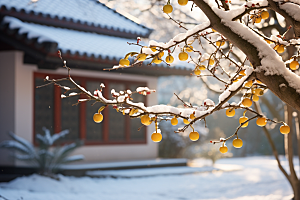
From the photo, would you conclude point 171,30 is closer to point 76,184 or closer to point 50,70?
point 50,70

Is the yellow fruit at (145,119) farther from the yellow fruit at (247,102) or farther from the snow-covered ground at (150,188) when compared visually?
the snow-covered ground at (150,188)

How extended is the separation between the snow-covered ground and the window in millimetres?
1791

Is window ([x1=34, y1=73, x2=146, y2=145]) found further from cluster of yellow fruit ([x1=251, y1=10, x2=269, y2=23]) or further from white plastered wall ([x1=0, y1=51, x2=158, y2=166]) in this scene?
cluster of yellow fruit ([x1=251, y1=10, x2=269, y2=23])

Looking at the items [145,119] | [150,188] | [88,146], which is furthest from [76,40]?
[145,119]

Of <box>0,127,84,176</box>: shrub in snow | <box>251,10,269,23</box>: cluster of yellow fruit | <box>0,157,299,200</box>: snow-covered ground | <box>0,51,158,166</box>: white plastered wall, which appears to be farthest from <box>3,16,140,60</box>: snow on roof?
<box>251,10,269,23</box>: cluster of yellow fruit

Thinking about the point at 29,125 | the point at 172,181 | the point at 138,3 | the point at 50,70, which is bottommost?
the point at 172,181

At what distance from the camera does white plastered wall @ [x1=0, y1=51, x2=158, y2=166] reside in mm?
8664

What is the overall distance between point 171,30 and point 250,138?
24.7 feet

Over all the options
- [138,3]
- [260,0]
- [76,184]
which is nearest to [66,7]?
[138,3]

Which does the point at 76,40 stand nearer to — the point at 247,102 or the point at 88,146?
the point at 88,146

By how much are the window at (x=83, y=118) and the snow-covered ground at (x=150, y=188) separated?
1791mm

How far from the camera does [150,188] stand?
718 centimetres

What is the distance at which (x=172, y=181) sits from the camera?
8109 millimetres

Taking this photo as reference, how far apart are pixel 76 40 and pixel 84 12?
2.05 m
